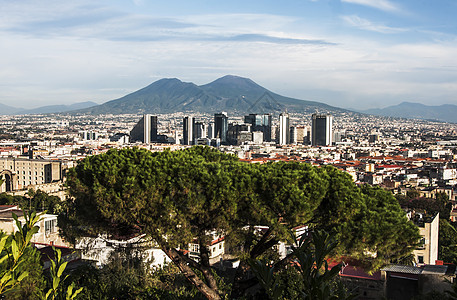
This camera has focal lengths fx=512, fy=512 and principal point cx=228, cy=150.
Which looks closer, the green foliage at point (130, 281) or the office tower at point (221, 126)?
the green foliage at point (130, 281)

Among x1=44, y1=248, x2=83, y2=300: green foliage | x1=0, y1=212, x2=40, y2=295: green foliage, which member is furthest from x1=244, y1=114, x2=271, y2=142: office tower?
x1=0, y1=212, x2=40, y2=295: green foliage

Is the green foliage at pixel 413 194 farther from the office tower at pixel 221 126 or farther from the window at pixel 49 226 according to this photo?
the office tower at pixel 221 126

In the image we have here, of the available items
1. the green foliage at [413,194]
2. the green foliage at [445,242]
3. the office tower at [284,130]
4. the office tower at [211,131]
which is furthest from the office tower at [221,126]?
the green foliage at [445,242]

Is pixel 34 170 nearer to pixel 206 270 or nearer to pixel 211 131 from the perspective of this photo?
pixel 206 270

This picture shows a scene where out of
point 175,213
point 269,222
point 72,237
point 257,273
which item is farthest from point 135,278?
point 257,273

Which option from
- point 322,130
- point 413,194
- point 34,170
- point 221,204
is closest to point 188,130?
point 322,130

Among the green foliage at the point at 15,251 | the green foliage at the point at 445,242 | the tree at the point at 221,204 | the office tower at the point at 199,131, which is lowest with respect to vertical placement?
the green foliage at the point at 445,242

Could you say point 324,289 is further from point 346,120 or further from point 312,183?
point 346,120
